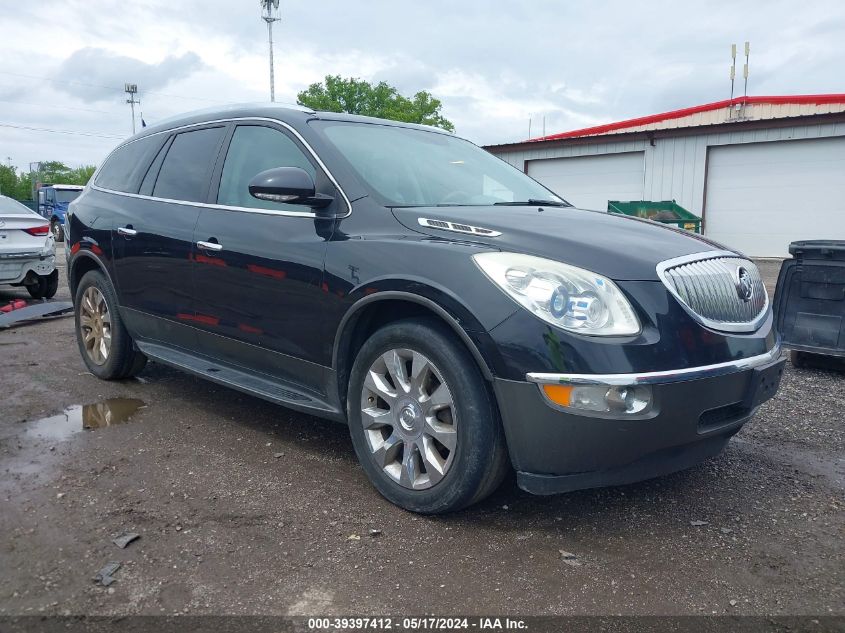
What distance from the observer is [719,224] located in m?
18.8

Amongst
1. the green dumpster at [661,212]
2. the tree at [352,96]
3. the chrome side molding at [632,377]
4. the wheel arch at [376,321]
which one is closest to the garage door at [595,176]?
the green dumpster at [661,212]

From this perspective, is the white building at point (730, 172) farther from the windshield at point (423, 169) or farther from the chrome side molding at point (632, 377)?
the chrome side molding at point (632, 377)

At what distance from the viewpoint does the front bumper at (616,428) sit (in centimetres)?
255

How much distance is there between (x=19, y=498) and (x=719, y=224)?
18.6 meters

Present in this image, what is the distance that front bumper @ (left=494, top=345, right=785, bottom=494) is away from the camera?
2.55 meters

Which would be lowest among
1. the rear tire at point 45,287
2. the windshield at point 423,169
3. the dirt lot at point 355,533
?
the dirt lot at point 355,533

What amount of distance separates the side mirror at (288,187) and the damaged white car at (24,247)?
6.85 metres

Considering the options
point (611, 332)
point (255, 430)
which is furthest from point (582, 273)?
point (255, 430)

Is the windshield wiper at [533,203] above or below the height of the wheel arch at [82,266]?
above

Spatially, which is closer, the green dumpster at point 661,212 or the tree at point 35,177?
the green dumpster at point 661,212

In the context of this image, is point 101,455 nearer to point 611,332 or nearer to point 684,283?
point 611,332

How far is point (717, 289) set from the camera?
291 centimetres

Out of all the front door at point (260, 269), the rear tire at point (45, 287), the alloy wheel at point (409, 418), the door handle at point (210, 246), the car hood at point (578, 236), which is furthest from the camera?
the rear tire at point (45, 287)

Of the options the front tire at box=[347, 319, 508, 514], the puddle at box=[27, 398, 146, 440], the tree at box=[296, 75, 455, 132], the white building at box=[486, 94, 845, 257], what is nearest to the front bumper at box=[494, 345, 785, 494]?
the front tire at box=[347, 319, 508, 514]
